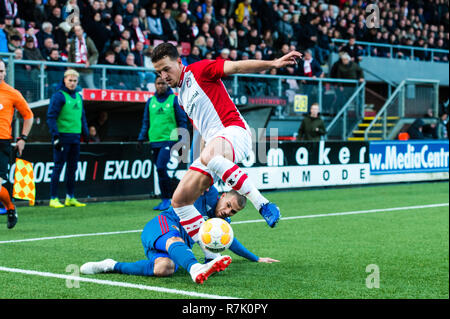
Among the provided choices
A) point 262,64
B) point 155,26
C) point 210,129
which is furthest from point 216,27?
point 262,64

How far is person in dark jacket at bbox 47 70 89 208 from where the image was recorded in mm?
11586

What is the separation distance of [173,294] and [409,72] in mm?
23497

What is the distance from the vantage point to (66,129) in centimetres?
1175

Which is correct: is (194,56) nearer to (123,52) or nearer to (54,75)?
(123,52)

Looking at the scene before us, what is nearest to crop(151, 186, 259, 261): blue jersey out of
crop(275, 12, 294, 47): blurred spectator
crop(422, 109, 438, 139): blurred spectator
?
crop(422, 109, 438, 139): blurred spectator

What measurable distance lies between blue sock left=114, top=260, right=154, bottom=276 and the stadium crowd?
8.83 m

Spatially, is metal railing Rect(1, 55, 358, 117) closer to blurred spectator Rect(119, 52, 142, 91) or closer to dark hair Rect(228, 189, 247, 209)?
blurred spectator Rect(119, 52, 142, 91)

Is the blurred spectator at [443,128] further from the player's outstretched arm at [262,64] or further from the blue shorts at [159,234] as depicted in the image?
the blue shorts at [159,234]

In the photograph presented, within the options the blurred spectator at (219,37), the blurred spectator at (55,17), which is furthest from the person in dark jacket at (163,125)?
the blurred spectator at (219,37)

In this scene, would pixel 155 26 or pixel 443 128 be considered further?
pixel 443 128

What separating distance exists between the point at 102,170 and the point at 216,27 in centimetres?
723
